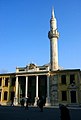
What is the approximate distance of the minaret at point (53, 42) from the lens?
144 ft

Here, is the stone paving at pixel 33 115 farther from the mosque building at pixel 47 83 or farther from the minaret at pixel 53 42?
the minaret at pixel 53 42

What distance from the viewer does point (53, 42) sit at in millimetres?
45500

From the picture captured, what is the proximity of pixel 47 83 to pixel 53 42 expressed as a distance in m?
8.82

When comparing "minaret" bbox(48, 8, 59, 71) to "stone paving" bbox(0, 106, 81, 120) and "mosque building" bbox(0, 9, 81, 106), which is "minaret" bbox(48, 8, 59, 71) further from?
"stone paving" bbox(0, 106, 81, 120)

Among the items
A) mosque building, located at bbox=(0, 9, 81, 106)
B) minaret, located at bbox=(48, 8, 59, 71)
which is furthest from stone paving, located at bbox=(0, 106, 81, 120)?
minaret, located at bbox=(48, 8, 59, 71)

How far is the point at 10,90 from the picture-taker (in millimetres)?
44469

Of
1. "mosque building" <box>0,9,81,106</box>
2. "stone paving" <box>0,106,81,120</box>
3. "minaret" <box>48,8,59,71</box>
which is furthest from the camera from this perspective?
"minaret" <box>48,8,59,71</box>

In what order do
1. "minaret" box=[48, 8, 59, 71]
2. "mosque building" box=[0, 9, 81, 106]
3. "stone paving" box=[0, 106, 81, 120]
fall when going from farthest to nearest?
"minaret" box=[48, 8, 59, 71] → "mosque building" box=[0, 9, 81, 106] → "stone paving" box=[0, 106, 81, 120]

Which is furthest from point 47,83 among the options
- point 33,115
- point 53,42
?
point 33,115

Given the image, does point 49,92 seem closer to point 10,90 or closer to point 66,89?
point 66,89

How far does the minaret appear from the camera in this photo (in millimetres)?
43906

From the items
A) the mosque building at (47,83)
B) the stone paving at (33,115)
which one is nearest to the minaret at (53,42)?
the mosque building at (47,83)

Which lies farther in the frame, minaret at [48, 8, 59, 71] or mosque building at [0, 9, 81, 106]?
minaret at [48, 8, 59, 71]

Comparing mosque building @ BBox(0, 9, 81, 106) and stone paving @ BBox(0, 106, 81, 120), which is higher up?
mosque building @ BBox(0, 9, 81, 106)
